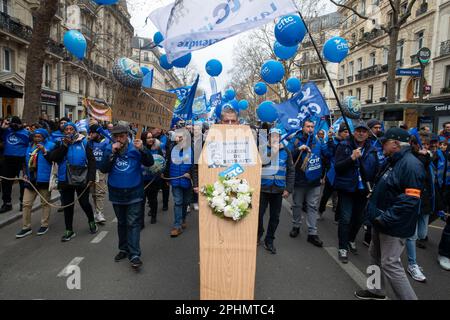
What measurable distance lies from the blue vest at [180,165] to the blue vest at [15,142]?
140 inches

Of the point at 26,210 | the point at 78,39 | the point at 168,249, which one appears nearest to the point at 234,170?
the point at 168,249

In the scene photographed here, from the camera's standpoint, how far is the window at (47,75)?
2679 centimetres

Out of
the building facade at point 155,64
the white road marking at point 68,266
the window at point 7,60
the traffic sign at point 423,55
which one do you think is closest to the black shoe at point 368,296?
the white road marking at point 68,266

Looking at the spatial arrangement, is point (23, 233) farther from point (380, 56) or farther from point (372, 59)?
point (372, 59)

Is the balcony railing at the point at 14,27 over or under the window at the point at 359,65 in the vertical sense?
under

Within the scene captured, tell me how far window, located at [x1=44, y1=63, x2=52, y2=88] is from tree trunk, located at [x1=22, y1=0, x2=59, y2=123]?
68.0ft

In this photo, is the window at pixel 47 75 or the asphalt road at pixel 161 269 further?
the window at pixel 47 75

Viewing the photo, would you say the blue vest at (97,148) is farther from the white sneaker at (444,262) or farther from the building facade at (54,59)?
the building facade at (54,59)

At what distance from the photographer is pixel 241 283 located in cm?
287

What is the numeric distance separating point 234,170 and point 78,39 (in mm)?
4867

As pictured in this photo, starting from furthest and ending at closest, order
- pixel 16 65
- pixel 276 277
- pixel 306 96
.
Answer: pixel 16 65 < pixel 306 96 < pixel 276 277

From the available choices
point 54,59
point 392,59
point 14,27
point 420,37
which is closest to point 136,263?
point 392,59

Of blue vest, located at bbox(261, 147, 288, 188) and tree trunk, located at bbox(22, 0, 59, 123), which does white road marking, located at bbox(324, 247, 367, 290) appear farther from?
tree trunk, located at bbox(22, 0, 59, 123)
